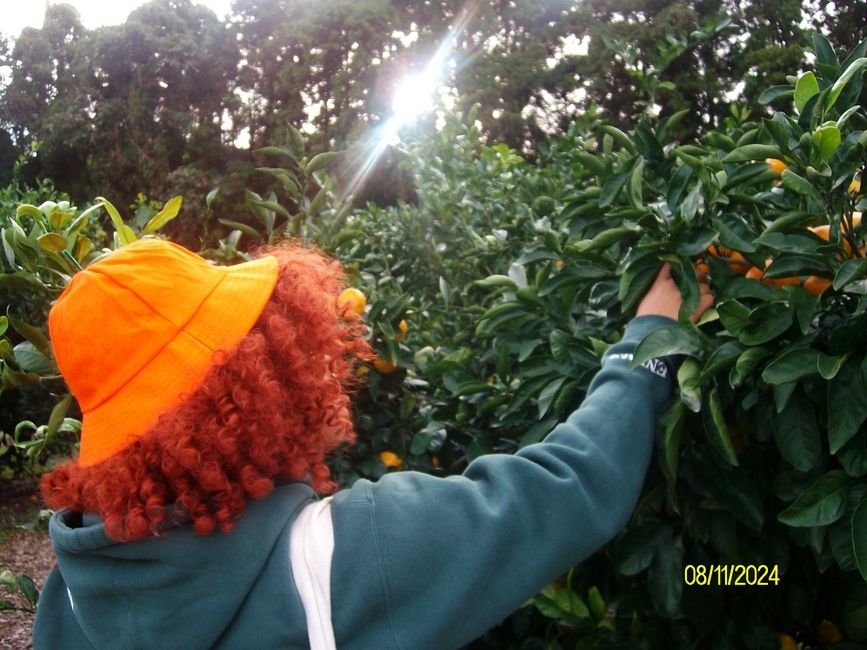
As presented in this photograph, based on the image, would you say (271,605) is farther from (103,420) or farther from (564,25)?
(564,25)

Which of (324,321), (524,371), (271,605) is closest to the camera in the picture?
(271,605)

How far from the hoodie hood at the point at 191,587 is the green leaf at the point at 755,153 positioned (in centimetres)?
72

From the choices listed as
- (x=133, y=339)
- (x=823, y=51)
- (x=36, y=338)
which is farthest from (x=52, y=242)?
(x=823, y=51)

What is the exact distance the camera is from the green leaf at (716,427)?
3.05 ft

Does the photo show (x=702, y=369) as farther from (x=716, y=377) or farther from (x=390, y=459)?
(x=390, y=459)

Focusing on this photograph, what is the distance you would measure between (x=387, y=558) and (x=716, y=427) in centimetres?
40

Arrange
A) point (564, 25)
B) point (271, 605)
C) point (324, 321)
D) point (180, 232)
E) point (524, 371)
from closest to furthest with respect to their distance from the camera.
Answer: point (271, 605) < point (324, 321) < point (524, 371) < point (180, 232) < point (564, 25)

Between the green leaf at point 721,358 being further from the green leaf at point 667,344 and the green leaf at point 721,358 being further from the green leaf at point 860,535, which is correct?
the green leaf at point 860,535

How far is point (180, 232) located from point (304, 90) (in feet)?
13.4

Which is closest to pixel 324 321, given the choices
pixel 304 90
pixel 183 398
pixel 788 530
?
pixel 183 398

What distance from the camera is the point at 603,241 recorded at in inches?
44.5

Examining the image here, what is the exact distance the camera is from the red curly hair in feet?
2.97

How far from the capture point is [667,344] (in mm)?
969

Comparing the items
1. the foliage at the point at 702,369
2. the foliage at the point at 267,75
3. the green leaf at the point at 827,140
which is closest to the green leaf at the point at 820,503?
the foliage at the point at 702,369
